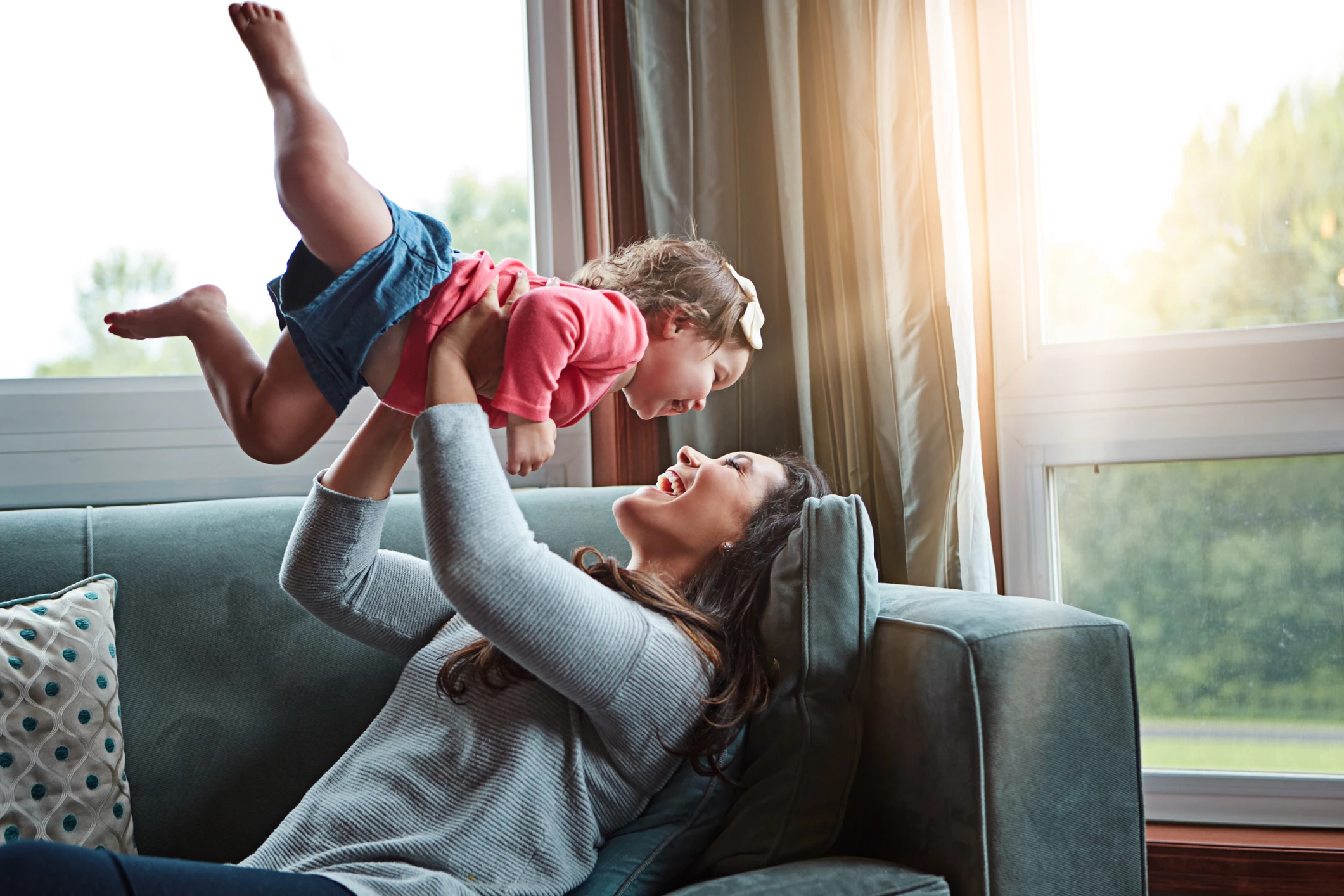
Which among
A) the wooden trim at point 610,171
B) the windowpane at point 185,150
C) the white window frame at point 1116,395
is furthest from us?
the wooden trim at point 610,171

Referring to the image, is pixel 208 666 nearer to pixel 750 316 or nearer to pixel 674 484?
pixel 674 484

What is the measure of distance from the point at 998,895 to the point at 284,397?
1.01 meters

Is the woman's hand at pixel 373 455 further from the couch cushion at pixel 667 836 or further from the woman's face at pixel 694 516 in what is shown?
the couch cushion at pixel 667 836

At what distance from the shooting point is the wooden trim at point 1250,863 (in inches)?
65.7

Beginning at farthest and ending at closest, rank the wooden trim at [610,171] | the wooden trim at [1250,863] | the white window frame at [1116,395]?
1. the wooden trim at [610,171]
2. the white window frame at [1116,395]
3. the wooden trim at [1250,863]

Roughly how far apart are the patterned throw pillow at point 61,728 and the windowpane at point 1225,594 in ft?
5.94

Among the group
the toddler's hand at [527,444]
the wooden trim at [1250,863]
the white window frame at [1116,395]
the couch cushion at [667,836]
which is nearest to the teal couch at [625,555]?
the couch cushion at [667,836]

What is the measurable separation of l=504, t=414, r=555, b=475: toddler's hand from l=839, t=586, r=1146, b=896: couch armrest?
51 centimetres

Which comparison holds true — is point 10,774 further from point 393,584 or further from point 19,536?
point 393,584

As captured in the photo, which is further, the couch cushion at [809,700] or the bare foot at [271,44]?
the couch cushion at [809,700]

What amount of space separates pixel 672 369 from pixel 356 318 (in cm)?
48

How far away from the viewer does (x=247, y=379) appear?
46.1 inches

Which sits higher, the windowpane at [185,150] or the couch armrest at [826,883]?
the windowpane at [185,150]

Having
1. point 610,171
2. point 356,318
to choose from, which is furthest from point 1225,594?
point 356,318
